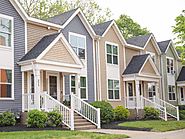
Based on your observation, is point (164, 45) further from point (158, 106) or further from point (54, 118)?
point (54, 118)

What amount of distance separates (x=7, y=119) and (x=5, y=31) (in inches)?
204

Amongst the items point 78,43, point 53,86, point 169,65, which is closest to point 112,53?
point 78,43

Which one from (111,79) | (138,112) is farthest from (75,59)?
(138,112)

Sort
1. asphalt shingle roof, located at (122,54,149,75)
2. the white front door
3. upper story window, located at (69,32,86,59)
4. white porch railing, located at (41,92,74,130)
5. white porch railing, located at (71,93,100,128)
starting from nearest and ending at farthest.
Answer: white porch railing, located at (41,92,74,130) < the white front door < white porch railing, located at (71,93,100,128) < upper story window, located at (69,32,86,59) < asphalt shingle roof, located at (122,54,149,75)

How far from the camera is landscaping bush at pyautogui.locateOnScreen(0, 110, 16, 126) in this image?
13.9 m

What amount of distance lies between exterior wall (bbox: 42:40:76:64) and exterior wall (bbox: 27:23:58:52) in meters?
2.03

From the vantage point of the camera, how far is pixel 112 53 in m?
22.9

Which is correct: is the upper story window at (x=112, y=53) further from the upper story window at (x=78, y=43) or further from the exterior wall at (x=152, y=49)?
the exterior wall at (x=152, y=49)

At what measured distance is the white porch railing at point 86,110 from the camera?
617 inches

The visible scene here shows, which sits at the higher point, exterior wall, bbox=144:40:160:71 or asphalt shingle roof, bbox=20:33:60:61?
exterior wall, bbox=144:40:160:71

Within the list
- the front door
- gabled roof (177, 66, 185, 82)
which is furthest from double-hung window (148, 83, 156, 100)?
the front door

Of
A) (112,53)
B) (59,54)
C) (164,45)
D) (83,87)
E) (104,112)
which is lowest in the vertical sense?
(104,112)

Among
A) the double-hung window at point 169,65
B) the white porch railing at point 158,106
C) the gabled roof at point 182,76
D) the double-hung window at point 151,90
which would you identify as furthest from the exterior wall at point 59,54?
the gabled roof at point 182,76

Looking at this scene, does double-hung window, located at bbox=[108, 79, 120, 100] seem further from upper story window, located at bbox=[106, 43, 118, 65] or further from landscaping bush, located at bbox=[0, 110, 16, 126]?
landscaping bush, located at bbox=[0, 110, 16, 126]
